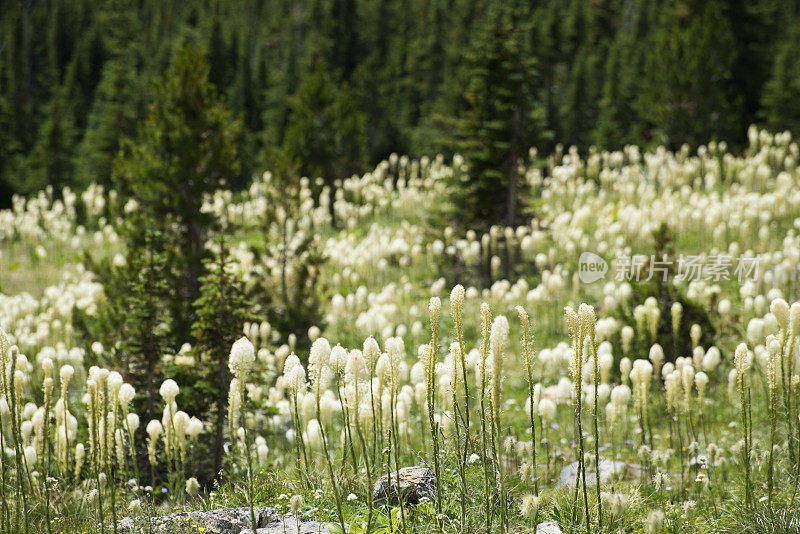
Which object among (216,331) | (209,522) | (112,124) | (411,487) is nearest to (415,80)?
(112,124)

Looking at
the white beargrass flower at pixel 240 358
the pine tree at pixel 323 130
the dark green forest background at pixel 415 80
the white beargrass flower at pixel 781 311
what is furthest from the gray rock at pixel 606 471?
the pine tree at pixel 323 130

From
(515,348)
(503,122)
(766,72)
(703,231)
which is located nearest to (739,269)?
(703,231)

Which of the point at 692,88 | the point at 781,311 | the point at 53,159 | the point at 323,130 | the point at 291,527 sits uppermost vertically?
the point at 692,88

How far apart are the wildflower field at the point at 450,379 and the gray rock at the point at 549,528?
0.10 metres

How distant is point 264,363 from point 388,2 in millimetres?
66380

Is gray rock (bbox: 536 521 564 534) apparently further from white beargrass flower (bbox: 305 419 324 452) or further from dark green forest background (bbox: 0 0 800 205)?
dark green forest background (bbox: 0 0 800 205)

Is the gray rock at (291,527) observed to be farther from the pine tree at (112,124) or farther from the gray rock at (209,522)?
the pine tree at (112,124)

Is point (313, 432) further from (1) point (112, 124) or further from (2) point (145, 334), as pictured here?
(1) point (112, 124)

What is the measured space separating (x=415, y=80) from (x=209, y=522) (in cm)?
4320

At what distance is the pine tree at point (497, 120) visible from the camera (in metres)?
14.7

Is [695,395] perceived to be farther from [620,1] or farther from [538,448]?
[620,1]

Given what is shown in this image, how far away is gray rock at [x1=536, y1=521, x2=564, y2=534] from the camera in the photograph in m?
4.08

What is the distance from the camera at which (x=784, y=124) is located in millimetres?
24812

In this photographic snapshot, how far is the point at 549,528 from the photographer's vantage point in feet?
13.6
